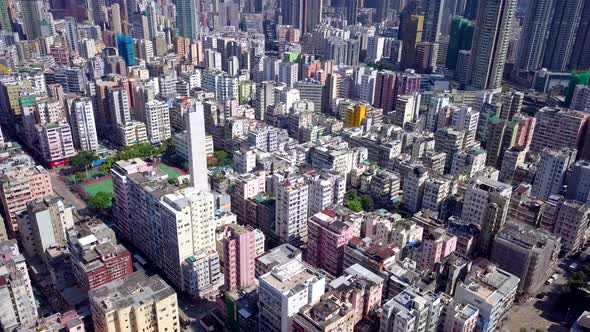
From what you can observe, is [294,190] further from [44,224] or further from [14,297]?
[14,297]

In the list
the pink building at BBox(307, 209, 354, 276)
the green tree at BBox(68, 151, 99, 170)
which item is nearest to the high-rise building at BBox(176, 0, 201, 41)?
the green tree at BBox(68, 151, 99, 170)

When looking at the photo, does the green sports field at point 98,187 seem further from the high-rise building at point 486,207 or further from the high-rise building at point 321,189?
the high-rise building at point 486,207

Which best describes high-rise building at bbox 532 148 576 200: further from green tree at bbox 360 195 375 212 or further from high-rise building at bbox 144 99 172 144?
high-rise building at bbox 144 99 172 144

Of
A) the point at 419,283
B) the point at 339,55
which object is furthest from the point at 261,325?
the point at 339,55

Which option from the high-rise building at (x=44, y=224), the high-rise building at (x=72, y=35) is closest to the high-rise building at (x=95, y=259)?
the high-rise building at (x=44, y=224)

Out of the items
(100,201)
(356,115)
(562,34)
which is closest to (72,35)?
(356,115)

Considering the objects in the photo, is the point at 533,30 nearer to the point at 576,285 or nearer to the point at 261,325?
the point at 576,285
